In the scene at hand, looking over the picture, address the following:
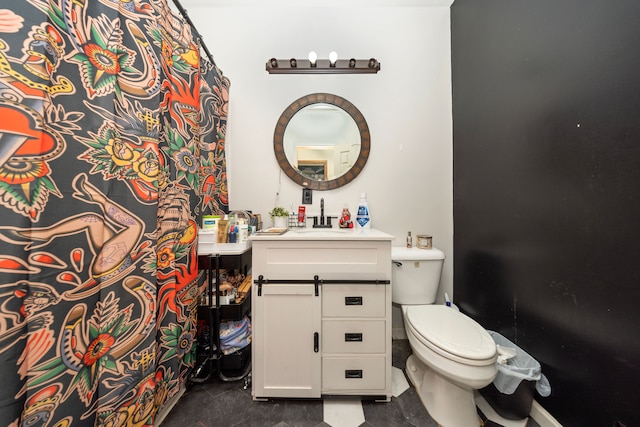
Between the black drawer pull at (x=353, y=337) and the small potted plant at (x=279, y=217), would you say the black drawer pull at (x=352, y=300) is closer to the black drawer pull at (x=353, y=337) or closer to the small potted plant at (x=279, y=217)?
the black drawer pull at (x=353, y=337)

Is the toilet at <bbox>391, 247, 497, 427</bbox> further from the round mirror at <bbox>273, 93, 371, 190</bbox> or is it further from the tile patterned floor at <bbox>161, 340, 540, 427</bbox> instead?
the round mirror at <bbox>273, 93, 371, 190</bbox>

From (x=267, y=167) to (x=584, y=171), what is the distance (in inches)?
65.9

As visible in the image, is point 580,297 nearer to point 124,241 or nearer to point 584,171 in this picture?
point 584,171

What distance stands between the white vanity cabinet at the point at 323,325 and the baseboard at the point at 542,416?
0.67 metres

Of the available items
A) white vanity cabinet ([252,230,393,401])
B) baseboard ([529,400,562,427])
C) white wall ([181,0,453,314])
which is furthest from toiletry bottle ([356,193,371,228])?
baseboard ([529,400,562,427])

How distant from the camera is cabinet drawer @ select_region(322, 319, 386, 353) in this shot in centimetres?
109

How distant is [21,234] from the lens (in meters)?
0.53

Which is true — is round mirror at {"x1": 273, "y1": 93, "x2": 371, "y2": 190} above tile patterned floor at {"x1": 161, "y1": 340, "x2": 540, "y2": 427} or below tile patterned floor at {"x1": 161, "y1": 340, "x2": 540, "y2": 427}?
above

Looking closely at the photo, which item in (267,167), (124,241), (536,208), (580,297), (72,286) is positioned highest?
(267,167)

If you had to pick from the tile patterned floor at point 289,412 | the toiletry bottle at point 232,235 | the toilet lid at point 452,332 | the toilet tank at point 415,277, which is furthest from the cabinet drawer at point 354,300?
the toiletry bottle at point 232,235

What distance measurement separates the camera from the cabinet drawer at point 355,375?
1.09 metres

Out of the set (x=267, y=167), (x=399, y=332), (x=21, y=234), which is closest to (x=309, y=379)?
(x=399, y=332)

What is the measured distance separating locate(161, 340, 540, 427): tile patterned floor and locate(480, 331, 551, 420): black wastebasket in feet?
0.23

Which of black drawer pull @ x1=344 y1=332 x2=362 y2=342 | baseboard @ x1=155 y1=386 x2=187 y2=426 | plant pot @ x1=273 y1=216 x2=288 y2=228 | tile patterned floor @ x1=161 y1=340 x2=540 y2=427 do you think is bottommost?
tile patterned floor @ x1=161 y1=340 x2=540 y2=427
